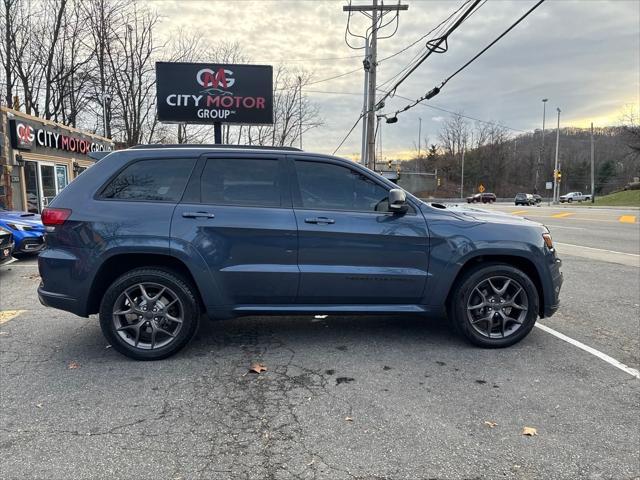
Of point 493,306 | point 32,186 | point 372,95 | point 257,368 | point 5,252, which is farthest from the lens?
point 372,95

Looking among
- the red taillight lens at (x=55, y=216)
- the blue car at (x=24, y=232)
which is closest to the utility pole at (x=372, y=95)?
the blue car at (x=24, y=232)

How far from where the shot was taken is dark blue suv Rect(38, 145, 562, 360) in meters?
3.88

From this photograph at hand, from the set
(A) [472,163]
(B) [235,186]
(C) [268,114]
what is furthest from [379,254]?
(A) [472,163]

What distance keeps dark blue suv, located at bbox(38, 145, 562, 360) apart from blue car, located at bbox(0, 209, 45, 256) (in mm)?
5924

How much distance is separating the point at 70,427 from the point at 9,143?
15.4m

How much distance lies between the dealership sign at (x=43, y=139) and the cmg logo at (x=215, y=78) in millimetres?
4864

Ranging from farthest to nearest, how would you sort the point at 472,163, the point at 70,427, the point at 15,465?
the point at 472,163
the point at 70,427
the point at 15,465

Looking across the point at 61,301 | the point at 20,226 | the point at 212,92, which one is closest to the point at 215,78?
the point at 212,92

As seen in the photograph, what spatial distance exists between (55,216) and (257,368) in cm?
221

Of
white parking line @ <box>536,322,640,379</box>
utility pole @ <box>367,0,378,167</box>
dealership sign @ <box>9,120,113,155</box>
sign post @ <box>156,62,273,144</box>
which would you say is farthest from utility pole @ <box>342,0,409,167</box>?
white parking line @ <box>536,322,640,379</box>

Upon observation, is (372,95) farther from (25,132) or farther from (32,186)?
(32,186)

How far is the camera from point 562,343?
4457mm

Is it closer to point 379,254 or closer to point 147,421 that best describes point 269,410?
point 147,421

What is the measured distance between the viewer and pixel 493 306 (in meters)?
4.23
